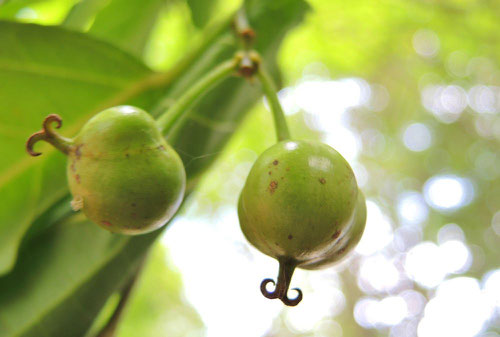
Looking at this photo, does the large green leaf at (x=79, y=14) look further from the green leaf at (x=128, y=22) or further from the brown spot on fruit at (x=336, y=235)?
the brown spot on fruit at (x=336, y=235)

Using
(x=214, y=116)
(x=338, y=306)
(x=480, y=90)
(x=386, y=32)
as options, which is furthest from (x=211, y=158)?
(x=338, y=306)

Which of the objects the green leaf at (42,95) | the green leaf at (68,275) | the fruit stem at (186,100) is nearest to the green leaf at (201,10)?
the green leaf at (42,95)

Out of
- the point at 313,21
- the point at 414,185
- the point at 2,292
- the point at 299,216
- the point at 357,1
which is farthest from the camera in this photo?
the point at 414,185

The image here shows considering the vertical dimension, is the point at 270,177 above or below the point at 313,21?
above

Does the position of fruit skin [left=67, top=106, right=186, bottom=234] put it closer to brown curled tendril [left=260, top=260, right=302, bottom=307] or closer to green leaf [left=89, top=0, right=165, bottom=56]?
brown curled tendril [left=260, top=260, right=302, bottom=307]

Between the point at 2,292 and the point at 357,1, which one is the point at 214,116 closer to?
the point at 2,292

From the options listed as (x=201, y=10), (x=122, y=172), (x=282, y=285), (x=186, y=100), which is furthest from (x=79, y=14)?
(x=282, y=285)
